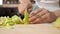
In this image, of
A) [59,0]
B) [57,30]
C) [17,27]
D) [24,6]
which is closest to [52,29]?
[57,30]

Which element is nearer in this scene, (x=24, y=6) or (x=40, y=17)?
(x=40, y=17)

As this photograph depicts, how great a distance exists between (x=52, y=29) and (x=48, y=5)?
53 centimetres

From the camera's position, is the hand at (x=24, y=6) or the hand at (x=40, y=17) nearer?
the hand at (x=40, y=17)

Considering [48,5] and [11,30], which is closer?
[11,30]

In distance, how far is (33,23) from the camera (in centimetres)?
61

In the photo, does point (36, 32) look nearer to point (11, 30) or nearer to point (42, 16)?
point (11, 30)

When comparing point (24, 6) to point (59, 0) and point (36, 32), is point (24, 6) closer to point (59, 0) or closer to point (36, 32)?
point (59, 0)

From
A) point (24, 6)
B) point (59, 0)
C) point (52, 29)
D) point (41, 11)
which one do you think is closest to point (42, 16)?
point (41, 11)

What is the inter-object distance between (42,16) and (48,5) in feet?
1.27

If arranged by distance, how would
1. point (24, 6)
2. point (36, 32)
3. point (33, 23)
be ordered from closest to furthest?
1. point (36, 32)
2. point (33, 23)
3. point (24, 6)

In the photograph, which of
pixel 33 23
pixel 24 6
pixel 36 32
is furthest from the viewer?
pixel 24 6

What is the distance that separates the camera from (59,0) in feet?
3.65

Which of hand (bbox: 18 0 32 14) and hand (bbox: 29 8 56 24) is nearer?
hand (bbox: 29 8 56 24)

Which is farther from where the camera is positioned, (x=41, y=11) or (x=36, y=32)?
(x=41, y=11)
